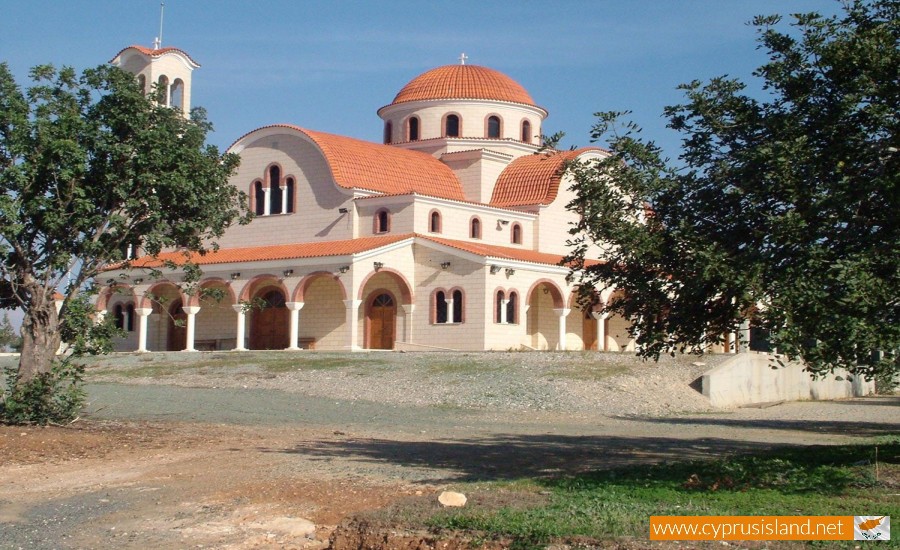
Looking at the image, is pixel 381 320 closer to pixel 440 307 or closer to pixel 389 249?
pixel 440 307

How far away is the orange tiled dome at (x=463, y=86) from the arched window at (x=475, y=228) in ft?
25.5

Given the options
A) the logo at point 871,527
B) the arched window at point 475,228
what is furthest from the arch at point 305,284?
the logo at point 871,527

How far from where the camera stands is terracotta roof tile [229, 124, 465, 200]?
4356 cm

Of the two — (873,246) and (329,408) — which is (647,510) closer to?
(873,246)

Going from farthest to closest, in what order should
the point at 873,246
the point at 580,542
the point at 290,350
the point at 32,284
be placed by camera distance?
the point at 290,350
the point at 32,284
the point at 873,246
the point at 580,542

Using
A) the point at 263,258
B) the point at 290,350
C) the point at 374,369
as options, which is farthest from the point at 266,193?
the point at 374,369

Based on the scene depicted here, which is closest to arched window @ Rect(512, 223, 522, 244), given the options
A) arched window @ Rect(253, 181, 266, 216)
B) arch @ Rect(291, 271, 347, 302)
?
arch @ Rect(291, 271, 347, 302)

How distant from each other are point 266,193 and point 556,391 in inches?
858

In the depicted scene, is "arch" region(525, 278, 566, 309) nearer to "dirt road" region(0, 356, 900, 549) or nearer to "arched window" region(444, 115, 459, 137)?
"arched window" region(444, 115, 459, 137)

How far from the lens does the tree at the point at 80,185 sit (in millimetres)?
17969

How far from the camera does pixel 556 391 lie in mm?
26312

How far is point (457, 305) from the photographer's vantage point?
4056 cm

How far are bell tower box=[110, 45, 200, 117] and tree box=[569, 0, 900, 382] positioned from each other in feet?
122

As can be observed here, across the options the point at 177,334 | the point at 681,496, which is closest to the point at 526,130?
A: the point at 177,334
